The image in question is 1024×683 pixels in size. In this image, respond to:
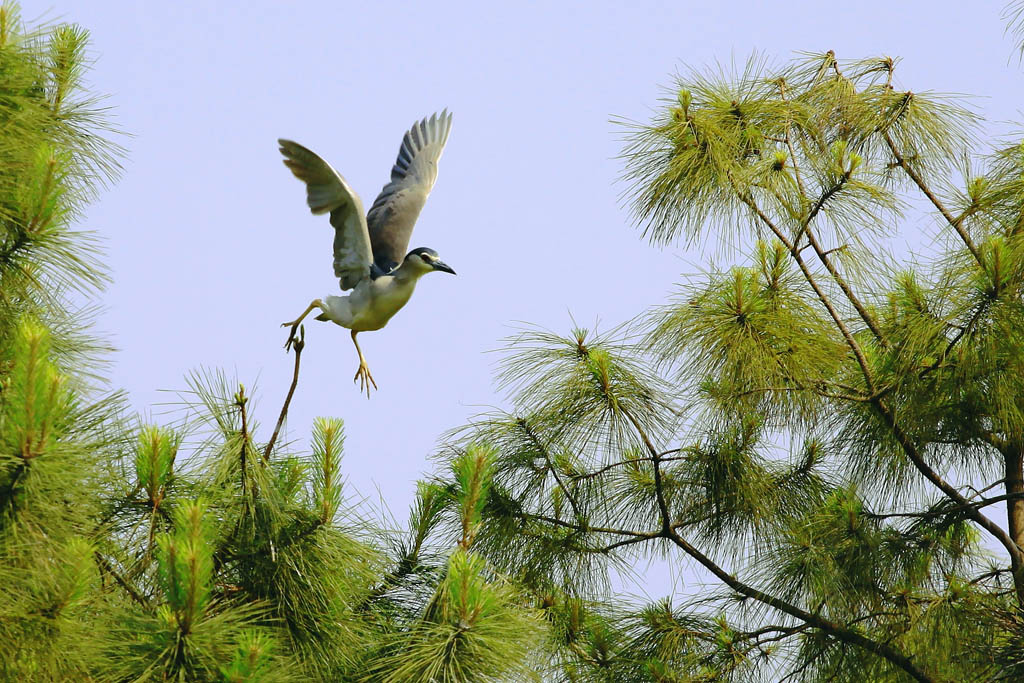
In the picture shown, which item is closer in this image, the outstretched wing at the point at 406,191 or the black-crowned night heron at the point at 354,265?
the black-crowned night heron at the point at 354,265

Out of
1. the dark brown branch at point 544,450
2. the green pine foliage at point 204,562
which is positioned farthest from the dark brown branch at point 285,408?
the dark brown branch at point 544,450

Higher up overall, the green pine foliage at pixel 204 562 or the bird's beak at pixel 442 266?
the bird's beak at pixel 442 266

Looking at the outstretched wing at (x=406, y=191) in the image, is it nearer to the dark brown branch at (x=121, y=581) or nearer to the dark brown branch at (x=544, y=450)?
the dark brown branch at (x=544, y=450)

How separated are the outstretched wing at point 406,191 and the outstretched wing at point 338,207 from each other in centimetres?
20

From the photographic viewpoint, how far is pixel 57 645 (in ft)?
7.71

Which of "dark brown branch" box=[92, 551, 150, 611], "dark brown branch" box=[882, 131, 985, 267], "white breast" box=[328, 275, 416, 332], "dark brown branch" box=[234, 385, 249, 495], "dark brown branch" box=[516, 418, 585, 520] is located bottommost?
"dark brown branch" box=[92, 551, 150, 611]

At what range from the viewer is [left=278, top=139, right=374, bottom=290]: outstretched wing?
3666 millimetres

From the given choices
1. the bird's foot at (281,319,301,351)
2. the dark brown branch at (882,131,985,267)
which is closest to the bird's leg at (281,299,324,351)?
the bird's foot at (281,319,301,351)

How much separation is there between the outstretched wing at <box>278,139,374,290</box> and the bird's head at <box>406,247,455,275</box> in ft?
0.47

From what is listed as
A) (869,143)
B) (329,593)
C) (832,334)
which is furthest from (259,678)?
(869,143)

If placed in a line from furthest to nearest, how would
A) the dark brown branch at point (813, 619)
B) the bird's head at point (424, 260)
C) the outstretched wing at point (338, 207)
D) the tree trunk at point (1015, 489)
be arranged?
1. the bird's head at point (424, 260)
2. the outstretched wing at point (338, 207)
3. the tree trunk at point (1015, 489)
4. the dark brown branch at point (813, 619)

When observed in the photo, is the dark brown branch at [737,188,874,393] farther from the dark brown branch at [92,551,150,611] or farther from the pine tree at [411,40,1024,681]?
the dark brown branch at [92,551,150,611]

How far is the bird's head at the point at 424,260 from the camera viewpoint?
3.83 m

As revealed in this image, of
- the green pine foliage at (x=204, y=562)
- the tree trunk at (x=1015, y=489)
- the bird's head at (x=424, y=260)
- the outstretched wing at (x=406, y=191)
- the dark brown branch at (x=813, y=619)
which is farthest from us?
the outstretched wing at (x=406, y=191)
